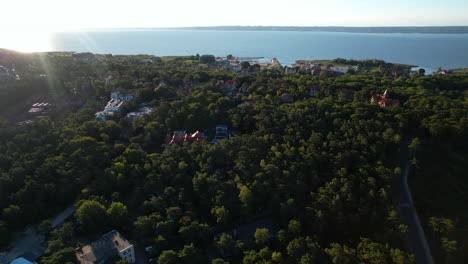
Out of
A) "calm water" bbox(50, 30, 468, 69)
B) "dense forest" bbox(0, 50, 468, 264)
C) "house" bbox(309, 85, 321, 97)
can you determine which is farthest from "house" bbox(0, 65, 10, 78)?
"calm water" bbox(50, 30, 468, 69)

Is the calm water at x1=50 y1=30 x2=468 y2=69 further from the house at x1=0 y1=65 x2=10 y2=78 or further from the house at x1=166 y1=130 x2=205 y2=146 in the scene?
the house at x1=166 y1=130 x2=205 y2=146

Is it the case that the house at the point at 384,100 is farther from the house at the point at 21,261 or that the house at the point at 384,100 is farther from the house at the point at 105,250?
the house at the point at 21,261

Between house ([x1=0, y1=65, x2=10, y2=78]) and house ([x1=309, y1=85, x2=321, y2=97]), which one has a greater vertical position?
house ([x1=0, y1=65, x2=10, y2=78])

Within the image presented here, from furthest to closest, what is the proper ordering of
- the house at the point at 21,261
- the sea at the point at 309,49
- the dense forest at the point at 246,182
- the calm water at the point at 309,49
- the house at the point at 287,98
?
the calm water at the point at 309,49 → the sea at the point at 309,49 → the house at the point at 287,98 → the dense forest at the point at 246,182 → the house at the point at 21,261

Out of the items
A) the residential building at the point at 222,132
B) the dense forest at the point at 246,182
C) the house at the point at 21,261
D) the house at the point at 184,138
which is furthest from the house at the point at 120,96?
the house at the point at 21,261

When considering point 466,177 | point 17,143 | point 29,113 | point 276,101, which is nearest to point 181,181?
point 17,143

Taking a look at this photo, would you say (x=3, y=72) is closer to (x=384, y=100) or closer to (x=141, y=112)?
(x=141, y=112)

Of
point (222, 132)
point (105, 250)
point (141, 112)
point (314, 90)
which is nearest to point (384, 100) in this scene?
point (314, 90)
